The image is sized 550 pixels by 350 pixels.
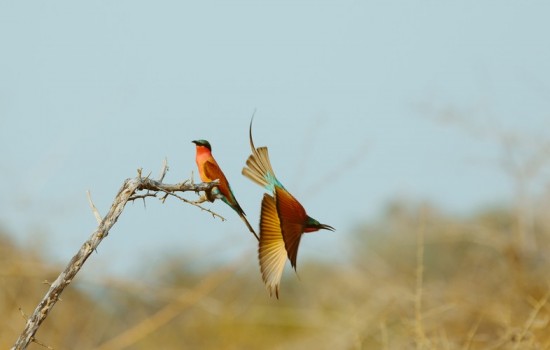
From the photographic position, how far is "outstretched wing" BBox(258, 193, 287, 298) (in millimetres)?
933

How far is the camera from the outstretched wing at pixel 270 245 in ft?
3.06

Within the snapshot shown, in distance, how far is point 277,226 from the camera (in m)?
0.95

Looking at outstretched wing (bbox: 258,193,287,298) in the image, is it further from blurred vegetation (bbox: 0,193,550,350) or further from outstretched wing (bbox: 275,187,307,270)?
blurred vegetation (bbox: 0,193,550,350)

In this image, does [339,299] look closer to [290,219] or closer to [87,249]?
[87,249]

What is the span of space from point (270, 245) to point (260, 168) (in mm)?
92

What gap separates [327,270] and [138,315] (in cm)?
386

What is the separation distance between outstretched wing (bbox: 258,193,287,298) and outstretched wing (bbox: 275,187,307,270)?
0.02 meters

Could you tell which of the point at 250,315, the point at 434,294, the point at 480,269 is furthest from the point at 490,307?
the point at 250,315

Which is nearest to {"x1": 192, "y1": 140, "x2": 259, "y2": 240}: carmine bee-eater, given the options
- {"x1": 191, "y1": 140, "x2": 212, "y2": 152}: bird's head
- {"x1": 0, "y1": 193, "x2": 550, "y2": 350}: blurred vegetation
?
{"x1": 191, "y1": 140, "x2": 212, "y2": 152}: bird's head

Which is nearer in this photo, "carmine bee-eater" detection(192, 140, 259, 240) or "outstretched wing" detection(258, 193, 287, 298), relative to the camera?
"outstretched wing" detection(258, 193, 287, 298)

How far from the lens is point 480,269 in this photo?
6801mm

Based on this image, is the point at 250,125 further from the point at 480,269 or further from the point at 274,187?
the point at 480,269

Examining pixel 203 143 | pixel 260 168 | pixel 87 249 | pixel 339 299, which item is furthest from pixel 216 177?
pixel 339 299

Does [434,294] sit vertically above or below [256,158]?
below
